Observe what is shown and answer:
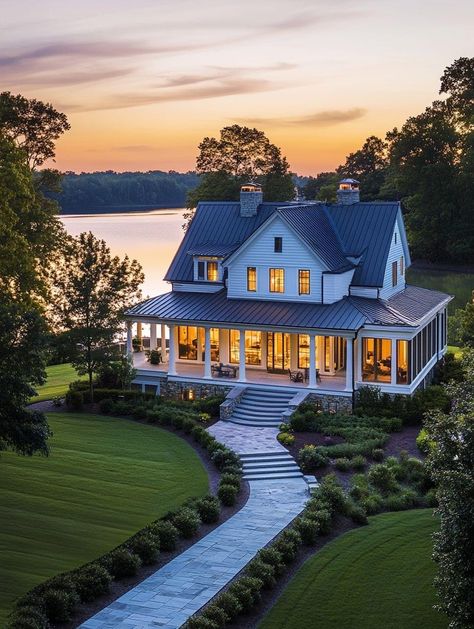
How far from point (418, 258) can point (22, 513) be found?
234 feet

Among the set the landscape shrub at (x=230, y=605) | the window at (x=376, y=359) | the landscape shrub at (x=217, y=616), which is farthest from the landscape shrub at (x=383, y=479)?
the window at (x=376, y=359)

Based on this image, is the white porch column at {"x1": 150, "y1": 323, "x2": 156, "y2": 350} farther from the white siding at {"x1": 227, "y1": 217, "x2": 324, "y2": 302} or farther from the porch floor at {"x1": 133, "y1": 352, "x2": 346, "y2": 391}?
the white siding at {"x1": 227, "y1": 217, "x2": 324, "y2": 302}

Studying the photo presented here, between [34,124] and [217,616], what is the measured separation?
3752 centimetres

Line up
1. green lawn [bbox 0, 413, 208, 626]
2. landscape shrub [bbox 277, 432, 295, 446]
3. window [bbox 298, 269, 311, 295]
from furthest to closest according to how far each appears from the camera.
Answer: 1. window [bbox 298, 269, 311, 295]
2. landscape shrub [bbox 277, 432, 295, 446]
3. green lawn [bbox 0, 413, 208, 626]

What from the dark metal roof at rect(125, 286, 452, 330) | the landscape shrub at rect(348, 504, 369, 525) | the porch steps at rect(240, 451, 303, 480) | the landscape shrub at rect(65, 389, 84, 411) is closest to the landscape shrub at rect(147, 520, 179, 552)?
the landscape shrub at rect(348, 504, 369, 525)

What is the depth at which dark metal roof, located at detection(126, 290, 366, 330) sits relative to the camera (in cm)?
3888

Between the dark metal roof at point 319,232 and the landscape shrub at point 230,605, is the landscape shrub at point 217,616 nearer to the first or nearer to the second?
the landscape shrub at point 230,605

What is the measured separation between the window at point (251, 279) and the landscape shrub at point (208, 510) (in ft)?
58.3

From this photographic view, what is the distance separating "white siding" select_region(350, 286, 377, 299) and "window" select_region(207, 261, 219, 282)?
6.62m

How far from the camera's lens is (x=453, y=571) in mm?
16422

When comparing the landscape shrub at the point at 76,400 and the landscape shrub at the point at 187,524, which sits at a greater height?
the landscape shrub at the point at 76,400

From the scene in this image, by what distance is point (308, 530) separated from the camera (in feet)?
79.2

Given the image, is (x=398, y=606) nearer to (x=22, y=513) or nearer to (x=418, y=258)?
(x=22, y=513)

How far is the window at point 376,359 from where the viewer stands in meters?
38.9
